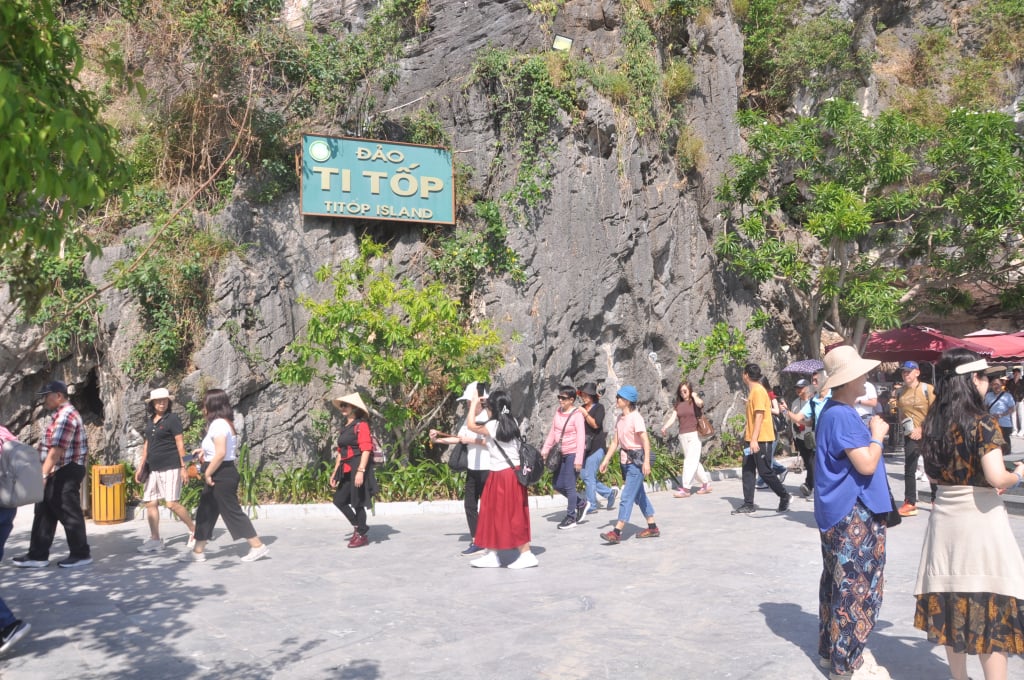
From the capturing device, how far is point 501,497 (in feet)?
24.9

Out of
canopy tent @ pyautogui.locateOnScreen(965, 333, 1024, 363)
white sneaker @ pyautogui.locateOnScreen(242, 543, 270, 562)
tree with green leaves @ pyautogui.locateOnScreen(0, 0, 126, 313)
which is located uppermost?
tree with green leaves @ pyautogui.locateOnScreen(0, 0, 126, 313)

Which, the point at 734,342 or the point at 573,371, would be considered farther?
the point at 734,342

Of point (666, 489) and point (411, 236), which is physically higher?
point (411, 236)

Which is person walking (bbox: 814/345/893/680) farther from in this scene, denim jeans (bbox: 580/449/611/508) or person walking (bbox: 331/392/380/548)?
denim jeans (bbox: 580/449/611/508)

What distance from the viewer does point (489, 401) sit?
312 inches

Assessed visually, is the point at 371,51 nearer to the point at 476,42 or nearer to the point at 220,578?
the point at 476,42

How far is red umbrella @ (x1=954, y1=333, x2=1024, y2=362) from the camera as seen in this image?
51.6 ft

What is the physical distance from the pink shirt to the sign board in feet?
18.8

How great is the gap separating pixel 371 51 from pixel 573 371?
20.9 feet

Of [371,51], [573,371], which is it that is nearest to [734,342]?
[573,371]

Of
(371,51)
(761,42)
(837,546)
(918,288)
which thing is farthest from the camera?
(761,42)

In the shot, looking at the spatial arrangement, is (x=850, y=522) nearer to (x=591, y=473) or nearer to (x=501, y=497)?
(x=501, y=497)

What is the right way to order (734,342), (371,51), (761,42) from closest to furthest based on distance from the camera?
1. (371,51)
2. (734,342)
3. (761,42)

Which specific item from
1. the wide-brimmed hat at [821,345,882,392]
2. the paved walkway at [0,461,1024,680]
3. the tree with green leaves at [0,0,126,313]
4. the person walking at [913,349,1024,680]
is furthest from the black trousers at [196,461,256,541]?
the person walking at [913,349,1024,680]
